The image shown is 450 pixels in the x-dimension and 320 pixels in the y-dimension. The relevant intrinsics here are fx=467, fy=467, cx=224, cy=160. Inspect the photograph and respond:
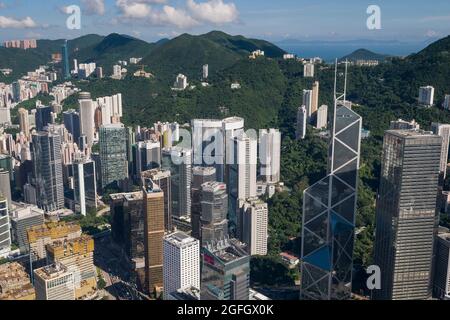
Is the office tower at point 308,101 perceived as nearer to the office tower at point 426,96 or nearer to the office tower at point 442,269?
the office tower at point 426,96

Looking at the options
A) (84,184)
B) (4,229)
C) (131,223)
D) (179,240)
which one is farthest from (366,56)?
(4,229)

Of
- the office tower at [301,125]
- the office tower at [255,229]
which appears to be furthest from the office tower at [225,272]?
the office tower at [301,125]

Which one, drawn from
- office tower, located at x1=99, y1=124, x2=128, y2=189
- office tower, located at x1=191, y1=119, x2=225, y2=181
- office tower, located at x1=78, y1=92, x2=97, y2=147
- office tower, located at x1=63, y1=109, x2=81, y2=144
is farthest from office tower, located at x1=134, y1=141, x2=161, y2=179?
office tower, located at x1=63, y1=109, x2=81, y2=144

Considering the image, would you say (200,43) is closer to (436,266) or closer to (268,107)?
(268,107)

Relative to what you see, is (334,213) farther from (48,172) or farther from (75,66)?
(75,66)

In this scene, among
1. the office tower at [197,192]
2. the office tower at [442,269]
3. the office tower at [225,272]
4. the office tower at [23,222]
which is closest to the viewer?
the office tower at [225,272]

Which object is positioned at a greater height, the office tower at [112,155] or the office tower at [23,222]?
the office tower at [112,155]

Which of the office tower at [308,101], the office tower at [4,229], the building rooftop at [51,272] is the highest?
the office tower at [308,101]
